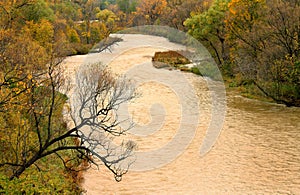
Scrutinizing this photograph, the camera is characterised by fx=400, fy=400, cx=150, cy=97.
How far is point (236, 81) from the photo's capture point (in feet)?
112

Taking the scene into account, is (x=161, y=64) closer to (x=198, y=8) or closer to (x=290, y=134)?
(x=198, y=8)

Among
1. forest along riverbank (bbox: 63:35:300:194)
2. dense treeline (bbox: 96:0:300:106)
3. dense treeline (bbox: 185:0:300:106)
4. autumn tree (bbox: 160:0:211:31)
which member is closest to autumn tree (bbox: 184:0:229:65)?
dense treeline (bbox: 96:0:300:106)

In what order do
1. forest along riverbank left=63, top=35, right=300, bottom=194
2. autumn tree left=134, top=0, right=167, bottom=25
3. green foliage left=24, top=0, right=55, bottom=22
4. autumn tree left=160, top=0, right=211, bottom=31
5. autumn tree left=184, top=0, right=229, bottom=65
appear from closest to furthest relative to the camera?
1. forest along riverbank left=63, top=35, right=300, bottom=194
2. autumn tree left=184, top=0, right=229, bottom=65
3. green foliage left=24, top=0, right=55, bottom=22
4. autumn tree left=160, top=0, right=211, bottom=31
5. autumn tree left=134, top=0, right=167, bottom=25

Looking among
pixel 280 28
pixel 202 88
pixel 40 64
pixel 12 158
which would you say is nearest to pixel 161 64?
pixel 202 88

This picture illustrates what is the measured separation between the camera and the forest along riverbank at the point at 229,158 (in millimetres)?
16141

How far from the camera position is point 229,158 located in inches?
742

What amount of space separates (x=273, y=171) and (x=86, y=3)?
75.4m

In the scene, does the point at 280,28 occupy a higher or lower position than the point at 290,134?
higher

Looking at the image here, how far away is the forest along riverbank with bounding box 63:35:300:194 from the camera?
16141mm

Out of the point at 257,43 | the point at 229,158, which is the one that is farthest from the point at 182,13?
the point at 229,158

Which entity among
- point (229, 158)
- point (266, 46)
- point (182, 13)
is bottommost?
point (229, 158)

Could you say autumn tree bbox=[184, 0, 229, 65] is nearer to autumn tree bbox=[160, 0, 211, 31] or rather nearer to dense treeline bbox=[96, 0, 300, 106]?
dense treeline bbox=[96, 0, 300, 106]

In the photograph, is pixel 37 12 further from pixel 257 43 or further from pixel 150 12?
pixel 150 12

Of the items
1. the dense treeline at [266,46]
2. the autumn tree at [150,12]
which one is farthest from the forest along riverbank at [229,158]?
the autumn tree at [150,12]
